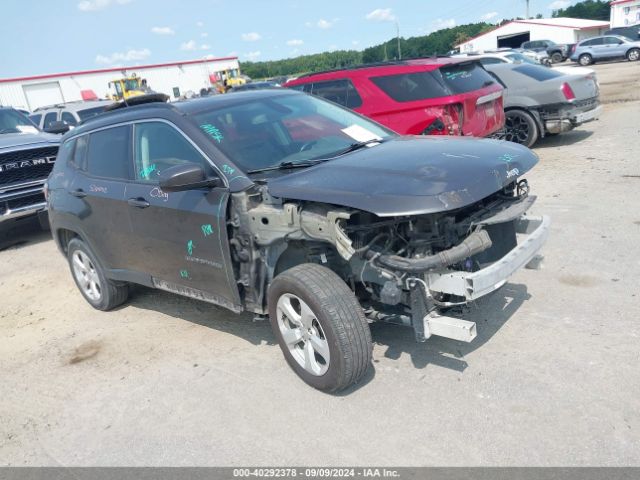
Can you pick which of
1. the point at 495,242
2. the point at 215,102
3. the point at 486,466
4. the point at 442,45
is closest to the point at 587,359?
the point at 495,242

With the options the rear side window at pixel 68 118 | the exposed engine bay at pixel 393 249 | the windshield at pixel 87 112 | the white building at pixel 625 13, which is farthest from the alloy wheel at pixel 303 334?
the white building at pixel 625 13

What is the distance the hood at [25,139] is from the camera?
8.59 m

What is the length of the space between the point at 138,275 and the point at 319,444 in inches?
99.5

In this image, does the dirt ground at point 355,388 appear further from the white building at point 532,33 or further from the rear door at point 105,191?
the white building at point 532,33

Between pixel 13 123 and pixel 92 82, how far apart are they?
110 feet

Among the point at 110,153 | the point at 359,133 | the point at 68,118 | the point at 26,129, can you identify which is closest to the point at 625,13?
the point at 68,118

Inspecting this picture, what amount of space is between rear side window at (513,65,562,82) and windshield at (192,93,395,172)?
6814mm

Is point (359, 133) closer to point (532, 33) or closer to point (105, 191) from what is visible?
point (105, 191)

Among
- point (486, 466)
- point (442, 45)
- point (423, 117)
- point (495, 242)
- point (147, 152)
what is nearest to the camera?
point (486, 466)

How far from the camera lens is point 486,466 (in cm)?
282

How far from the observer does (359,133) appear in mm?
4660

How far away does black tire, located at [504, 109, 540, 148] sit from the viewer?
10336 millimetres

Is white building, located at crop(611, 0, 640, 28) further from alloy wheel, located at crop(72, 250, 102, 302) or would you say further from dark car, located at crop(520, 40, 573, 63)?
alloy wheel, located at crop(72, 250, 102, 302)

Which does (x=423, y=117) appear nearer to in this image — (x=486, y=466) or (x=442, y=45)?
(x=486, y=466)
